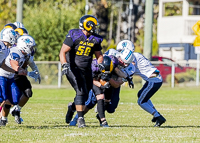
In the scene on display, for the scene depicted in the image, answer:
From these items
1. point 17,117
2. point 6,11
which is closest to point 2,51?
point 17,117

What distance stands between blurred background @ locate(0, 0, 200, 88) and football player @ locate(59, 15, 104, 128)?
26.8 ft

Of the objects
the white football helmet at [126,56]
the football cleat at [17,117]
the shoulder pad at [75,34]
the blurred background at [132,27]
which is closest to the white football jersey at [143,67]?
the white football helmet at [126,56]

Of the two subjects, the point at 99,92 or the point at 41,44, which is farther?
the point at 41,44

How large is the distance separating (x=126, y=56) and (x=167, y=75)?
679 inches

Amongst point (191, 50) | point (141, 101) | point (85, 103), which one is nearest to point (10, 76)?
point (85, 103)

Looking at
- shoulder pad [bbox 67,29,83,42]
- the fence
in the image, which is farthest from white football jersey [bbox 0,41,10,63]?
the fence

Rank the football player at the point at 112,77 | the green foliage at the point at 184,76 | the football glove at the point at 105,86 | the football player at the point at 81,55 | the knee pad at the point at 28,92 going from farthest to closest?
the green foliage at the point at 184,76 → the knee pad at the point at 28,92 → the football glove at the point at 105,86 → the football player at the point at 112,77 → the football player at the point at 81,55

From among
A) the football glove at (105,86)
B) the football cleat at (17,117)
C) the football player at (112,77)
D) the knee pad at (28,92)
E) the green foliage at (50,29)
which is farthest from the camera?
the green foliage at (50,29)

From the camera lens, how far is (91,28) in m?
8.73

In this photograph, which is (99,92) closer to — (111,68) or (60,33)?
(111,68)

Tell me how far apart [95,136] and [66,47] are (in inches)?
73.0

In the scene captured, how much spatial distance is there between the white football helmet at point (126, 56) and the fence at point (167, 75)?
1656cm

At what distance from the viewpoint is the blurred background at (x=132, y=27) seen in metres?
26.2

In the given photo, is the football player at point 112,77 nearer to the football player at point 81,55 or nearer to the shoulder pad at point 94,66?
the shoulder pad at point 94,66
